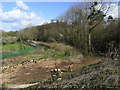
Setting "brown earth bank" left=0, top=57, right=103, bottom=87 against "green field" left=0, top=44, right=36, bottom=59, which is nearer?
"brown earth bank" left=0, top=57, right=103, bottom=87

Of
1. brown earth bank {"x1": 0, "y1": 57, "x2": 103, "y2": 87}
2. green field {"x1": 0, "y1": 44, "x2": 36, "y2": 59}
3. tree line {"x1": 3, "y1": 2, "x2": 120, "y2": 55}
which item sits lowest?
brown earth bank {"x1": 0, "y1": 57, "x2": 103, "y2": 87}

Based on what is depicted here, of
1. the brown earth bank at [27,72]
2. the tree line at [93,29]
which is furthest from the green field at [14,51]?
the tree line at [93,29]

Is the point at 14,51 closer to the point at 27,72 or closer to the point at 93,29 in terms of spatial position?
the point at 27,72

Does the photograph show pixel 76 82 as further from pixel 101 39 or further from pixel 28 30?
pixel 28 30

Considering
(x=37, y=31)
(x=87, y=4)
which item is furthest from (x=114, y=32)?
(x=37, y=31)

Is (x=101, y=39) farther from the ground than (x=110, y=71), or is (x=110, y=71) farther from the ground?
(x=101, y=39)

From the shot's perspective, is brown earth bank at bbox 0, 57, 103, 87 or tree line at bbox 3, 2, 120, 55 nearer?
brown earth bank at bbox 0, 57, 103, 87

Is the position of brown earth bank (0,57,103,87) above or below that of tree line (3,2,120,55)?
below

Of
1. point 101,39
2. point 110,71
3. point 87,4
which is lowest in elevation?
point 110,71

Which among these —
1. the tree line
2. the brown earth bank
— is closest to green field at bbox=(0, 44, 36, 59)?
the brown earth bank

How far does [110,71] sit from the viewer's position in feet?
10.6

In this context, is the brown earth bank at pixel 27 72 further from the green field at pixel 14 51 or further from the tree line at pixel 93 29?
the tree line at pixel 93 29

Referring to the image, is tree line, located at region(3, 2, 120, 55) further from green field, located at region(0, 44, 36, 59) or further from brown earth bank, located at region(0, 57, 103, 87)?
green field, located at region(0, 44, 36, 59)

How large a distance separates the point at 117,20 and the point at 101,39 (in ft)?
9.70
